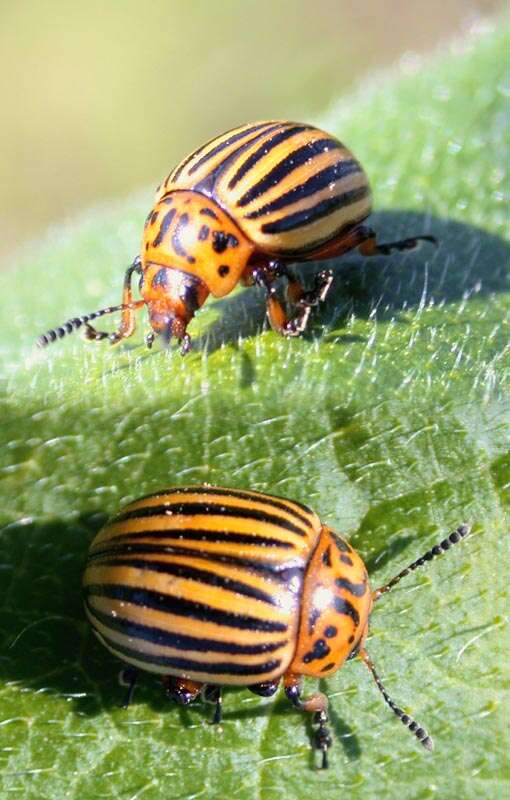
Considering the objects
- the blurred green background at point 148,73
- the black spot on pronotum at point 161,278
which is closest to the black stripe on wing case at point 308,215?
the black spot on pronotum at point 161,278

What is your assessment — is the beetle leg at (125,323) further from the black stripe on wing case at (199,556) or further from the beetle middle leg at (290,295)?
the black stripe on wing case at (199,556)

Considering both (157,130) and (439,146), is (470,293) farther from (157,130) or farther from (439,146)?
(157,130)

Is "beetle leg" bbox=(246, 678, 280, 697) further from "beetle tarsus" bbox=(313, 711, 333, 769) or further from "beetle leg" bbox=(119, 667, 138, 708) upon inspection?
"beetle leg" bbox=(119, 667, 138, 708)

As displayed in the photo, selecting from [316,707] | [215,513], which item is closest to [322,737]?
[316,707]

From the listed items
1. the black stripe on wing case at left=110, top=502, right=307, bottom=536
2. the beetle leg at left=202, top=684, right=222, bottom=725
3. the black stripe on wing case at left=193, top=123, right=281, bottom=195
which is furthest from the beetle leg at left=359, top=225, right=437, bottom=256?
the beetle leg at left=202, top=684, right=222, bottom=725

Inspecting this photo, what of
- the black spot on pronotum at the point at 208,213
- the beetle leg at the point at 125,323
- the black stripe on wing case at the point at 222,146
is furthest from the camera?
the black stripe on wing case at the point at 222,146

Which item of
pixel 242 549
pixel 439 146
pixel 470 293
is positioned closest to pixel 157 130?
pixel 439 146

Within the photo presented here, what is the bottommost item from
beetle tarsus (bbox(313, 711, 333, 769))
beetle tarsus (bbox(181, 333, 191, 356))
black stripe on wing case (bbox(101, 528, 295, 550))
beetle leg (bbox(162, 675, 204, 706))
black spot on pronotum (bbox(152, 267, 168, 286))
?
beetle tarsus (bbox(313, 711, 333, 769))
